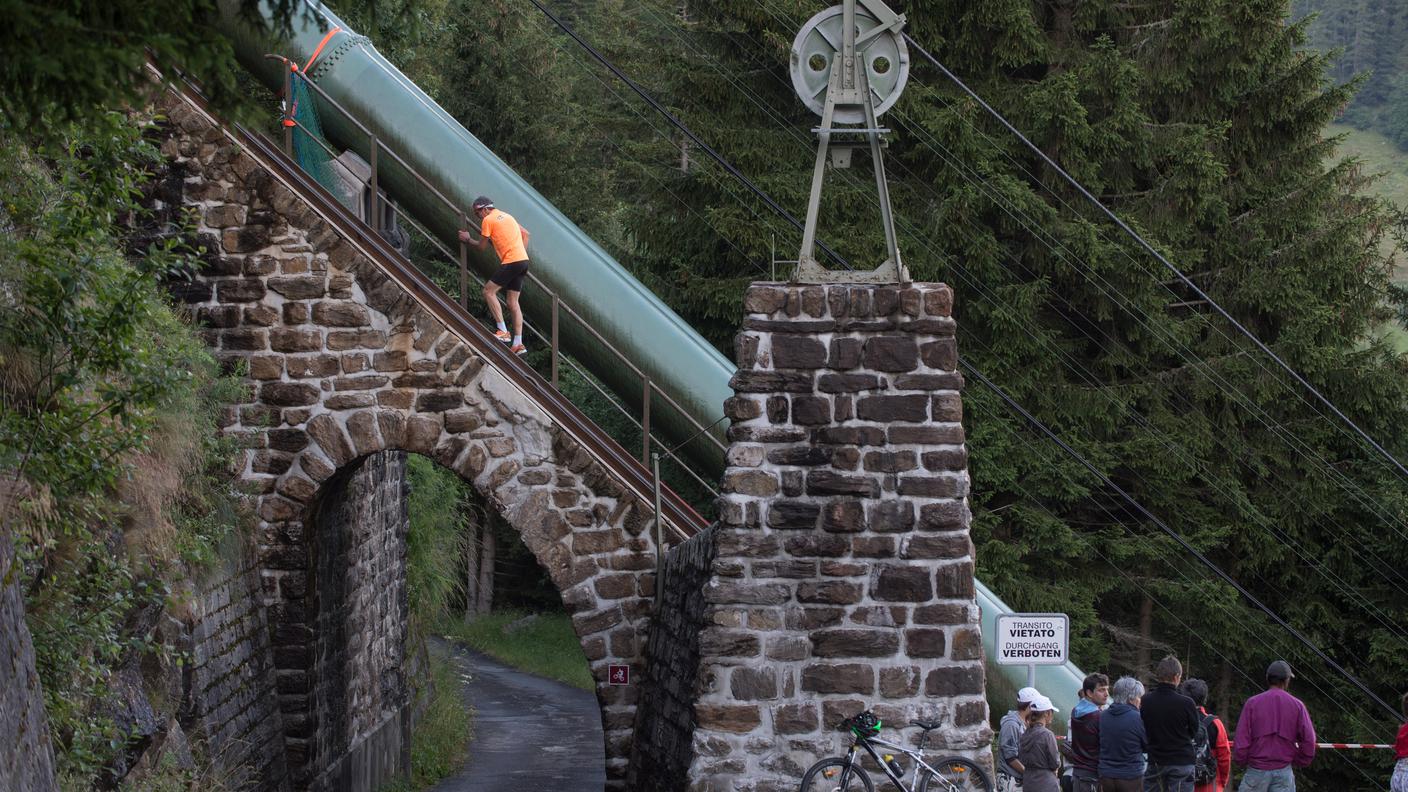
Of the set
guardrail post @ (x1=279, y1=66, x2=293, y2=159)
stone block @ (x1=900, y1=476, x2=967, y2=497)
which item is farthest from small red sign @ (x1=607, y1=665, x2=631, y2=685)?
guardrail post @ (x1=279, y1=66, x2=293, y2=159)

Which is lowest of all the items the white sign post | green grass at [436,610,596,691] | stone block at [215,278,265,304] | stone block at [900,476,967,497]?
green grass at [436,610,596,691]

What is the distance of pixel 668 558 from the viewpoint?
12.3 meters

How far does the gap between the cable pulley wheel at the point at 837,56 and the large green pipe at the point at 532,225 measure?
5057 millimetres

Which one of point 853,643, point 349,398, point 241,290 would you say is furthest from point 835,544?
point 241,290

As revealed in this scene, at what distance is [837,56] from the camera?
9062 millimetres

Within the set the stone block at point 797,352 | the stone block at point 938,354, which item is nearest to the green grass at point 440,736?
the stone block at point 797,352

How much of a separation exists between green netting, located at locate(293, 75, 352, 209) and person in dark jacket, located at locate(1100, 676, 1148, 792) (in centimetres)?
838

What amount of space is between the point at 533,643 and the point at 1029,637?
2629cm

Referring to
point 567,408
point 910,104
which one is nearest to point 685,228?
point 910,104

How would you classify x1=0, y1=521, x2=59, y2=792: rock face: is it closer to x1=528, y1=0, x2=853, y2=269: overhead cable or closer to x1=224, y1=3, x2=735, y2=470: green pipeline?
x1=224, y1=3, x2=735, y2=470: green pipeline

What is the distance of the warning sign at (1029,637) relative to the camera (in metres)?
10.3

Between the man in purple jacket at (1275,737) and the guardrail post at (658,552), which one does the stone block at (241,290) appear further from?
the man in purple jacket at (1275,737)

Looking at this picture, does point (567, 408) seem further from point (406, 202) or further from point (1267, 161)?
point (1267, 161)

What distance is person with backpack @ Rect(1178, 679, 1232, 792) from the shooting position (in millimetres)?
10898
